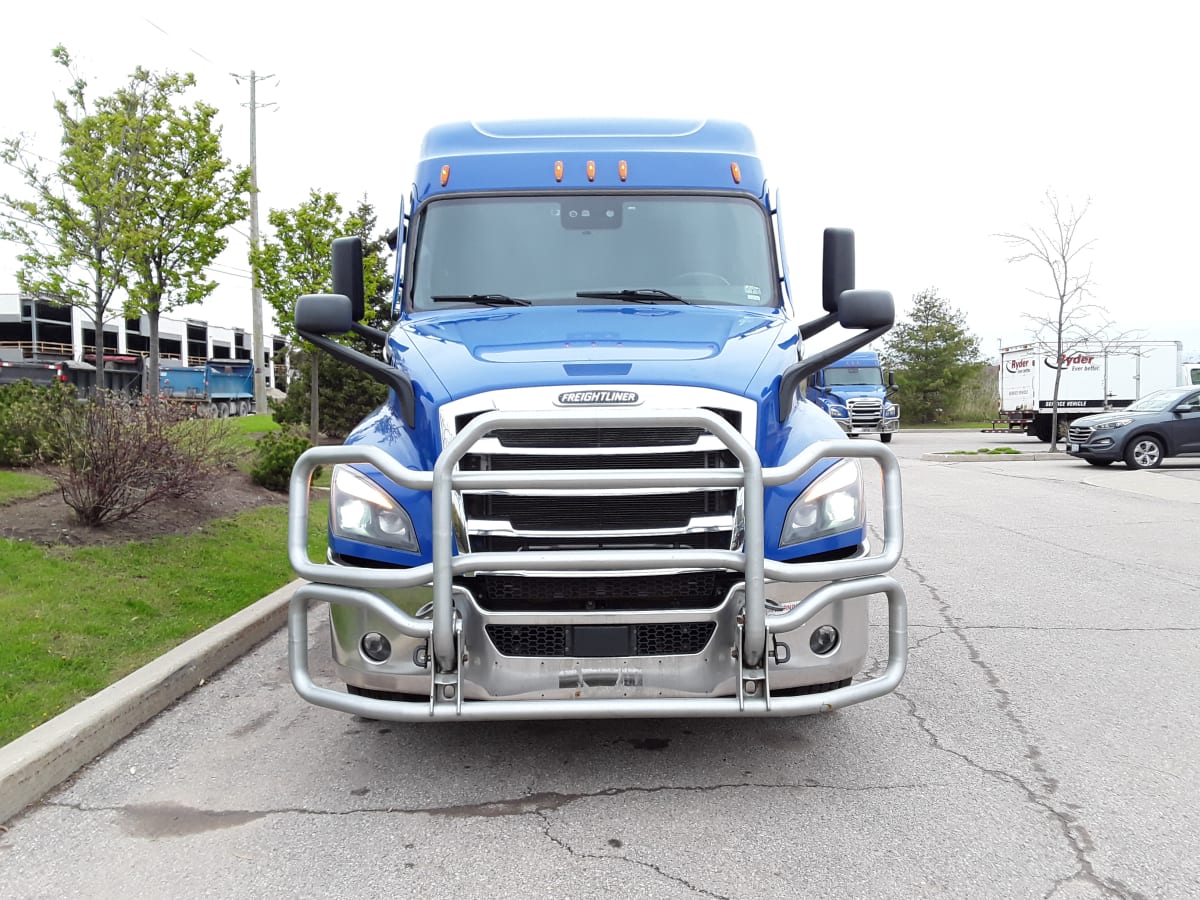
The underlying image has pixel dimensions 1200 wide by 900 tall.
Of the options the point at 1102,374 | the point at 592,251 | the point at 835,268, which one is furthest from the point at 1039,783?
the point at 1102,374

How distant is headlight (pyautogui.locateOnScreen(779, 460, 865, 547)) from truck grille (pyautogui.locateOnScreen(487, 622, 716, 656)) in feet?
1.60

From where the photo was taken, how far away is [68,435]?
24.3ft

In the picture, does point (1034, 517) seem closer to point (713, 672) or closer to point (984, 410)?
point (713, 672)

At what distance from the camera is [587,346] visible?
3.88 m

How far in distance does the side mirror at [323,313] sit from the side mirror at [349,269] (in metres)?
0.57

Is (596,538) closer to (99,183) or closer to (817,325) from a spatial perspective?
(817,325)

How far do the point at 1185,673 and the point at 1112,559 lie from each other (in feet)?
12.4

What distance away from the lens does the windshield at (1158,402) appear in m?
18.1

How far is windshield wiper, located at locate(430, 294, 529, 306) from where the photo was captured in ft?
15.8

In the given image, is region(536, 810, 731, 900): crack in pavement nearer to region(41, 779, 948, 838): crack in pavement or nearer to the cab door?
region(41, 779, 948, 838): crack in pavement

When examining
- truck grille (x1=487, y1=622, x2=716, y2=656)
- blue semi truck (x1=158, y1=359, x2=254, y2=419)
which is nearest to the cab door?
truck grille (x1=487, y1=622, x2=716, y2=656)

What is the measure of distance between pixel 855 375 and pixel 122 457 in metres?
26.0

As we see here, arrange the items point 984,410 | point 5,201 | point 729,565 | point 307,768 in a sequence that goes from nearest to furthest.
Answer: point 729,565, point 307,768, point 5,201, point 984,410

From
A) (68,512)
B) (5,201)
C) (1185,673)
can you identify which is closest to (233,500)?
(68,512)
